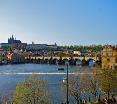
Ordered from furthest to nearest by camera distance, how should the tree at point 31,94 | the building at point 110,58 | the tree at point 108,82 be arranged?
the building at point 110,58
the tree at point 108,82
the tree at point 31,94

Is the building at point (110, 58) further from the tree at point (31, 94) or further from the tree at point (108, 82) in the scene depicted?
the tree at point (31, 94)

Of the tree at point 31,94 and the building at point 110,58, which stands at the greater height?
the building at point 110,58

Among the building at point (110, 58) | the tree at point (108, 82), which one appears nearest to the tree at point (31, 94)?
the tree at point (108, 82)

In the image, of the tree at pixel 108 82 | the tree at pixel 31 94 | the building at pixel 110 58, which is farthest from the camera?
the building at pixel 110 58

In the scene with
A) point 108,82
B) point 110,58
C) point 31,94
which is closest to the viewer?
point 31,94

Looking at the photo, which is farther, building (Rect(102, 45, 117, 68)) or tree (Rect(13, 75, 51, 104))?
building (Rect(102, 45, 117, 68))

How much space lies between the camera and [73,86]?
3019 cm

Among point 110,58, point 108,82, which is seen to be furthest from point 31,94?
point 110,58

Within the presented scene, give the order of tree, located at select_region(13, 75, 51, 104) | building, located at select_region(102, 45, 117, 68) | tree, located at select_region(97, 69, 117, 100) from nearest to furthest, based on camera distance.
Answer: tree, located at select_region(13, 75, 51, 104), tree, located at select_region(97, 69, 117, 100), building, located at select_region(102, 45, 117, 68)

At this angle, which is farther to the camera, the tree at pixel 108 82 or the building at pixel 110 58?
the building at pixel 110 58

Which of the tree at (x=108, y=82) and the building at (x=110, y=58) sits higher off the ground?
the building at (x=110, y=58)

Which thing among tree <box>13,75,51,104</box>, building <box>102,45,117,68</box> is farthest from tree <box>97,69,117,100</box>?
building <box>102,45,117,68</box>

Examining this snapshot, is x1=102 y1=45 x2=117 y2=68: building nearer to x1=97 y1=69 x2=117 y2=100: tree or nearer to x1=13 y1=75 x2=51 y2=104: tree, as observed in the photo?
x1=97 y1=69 x2=117 y2=100: tree

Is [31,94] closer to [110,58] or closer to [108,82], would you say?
[108,82]
